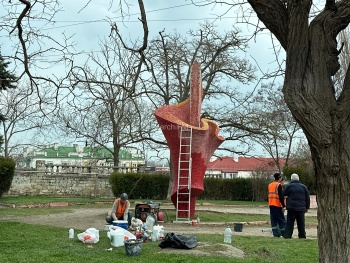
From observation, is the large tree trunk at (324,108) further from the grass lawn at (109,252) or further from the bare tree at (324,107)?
the grass lawn at (109,252)

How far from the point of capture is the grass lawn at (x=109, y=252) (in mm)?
7859

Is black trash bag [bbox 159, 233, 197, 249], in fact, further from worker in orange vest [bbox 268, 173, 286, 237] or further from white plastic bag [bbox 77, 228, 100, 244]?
worker in orange vest [bbox 268, 173, 286, 237]

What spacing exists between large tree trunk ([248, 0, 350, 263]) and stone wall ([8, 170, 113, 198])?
31008mm

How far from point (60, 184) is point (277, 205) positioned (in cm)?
2480

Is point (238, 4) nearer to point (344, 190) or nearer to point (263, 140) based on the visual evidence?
point (344, 190)

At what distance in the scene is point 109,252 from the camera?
8617 millimetres

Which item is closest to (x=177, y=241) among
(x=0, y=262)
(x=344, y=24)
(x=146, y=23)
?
(x=0, y=262)

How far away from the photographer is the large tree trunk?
4523mm

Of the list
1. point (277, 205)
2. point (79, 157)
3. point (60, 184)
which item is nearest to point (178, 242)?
point (277, 205)

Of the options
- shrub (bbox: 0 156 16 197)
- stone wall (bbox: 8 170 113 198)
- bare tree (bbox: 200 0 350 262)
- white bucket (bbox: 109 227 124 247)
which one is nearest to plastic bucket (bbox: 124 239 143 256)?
white bucket (bbox: 109 227 124 247)

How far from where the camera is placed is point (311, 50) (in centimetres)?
463

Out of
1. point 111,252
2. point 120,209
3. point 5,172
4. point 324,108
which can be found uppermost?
point 5,172

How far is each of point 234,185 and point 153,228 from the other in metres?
25.5

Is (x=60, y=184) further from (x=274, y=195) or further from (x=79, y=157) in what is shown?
(x=274, y=195)
